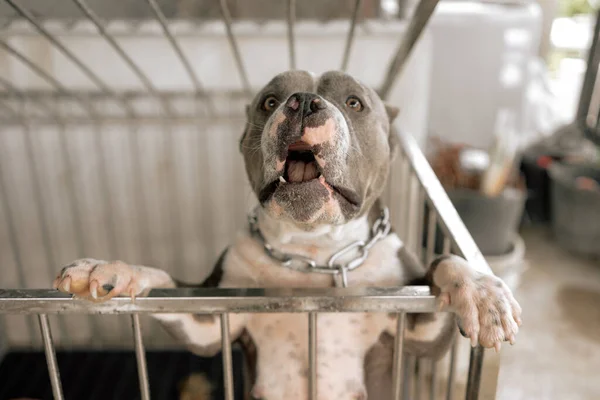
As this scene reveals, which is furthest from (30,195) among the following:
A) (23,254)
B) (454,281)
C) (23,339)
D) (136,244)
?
(454,281)

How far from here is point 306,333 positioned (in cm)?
101

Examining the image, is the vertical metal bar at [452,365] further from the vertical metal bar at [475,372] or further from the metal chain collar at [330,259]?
the metal chain collar at [330,259]

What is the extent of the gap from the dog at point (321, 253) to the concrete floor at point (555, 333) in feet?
2.88

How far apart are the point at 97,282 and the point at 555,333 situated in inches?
70.6

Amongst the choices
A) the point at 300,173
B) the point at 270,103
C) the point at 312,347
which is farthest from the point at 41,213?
the point at 312,347

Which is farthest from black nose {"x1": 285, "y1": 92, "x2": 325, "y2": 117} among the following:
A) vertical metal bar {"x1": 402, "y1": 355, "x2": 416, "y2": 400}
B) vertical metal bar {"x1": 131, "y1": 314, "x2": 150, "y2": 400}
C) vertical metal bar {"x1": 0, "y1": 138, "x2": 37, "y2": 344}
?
vertical metal bar {"x1": 0, "y1": 138, "x2": 37, "y2": 344}

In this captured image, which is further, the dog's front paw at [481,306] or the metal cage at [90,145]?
the metal cage at [90,145]

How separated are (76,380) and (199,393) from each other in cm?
39

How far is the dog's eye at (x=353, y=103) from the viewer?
98 centimetres

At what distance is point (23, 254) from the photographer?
1.86 m

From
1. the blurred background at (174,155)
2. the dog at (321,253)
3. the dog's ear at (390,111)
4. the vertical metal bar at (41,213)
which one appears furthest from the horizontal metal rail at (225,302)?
the vertical metal bar at (41,213)

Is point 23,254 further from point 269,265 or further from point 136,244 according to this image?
point 269,265

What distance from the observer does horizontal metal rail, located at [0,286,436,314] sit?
710mm

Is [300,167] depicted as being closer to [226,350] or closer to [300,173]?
[300,173]
